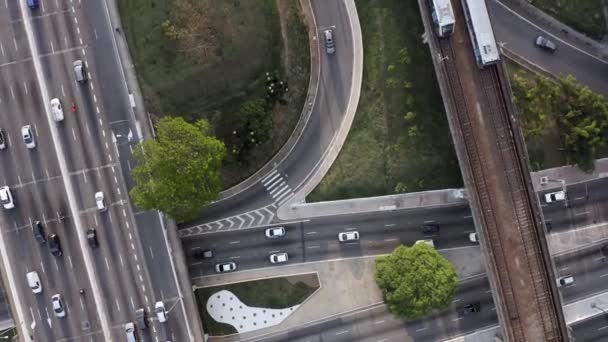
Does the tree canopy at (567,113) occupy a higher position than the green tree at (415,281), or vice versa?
the tree canopy at (567,113)

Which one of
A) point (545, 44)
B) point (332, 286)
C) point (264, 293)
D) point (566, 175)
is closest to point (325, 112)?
point (332, 286)

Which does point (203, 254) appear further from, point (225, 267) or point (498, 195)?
point (498, 195)

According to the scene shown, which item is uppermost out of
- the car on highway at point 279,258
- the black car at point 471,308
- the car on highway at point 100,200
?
the car on highway at point 100,200

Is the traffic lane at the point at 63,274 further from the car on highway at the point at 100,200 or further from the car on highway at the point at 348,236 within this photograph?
the car on highway at the point at 348,236

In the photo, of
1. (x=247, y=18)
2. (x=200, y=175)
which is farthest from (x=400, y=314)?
(x=247, y=18)

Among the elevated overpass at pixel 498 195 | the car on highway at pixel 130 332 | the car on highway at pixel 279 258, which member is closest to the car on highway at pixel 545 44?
the elevated overpass at pixel 498 195

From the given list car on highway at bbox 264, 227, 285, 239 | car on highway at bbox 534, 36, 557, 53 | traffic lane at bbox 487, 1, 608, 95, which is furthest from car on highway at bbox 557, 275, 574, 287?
car on highway at bbox 264, 227, 285, 239

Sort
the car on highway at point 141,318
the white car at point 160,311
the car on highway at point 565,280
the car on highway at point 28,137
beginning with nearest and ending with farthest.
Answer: the car on highway at point 28,137
the car on highway at point 141,318
the white car at point 160,311
the car on highway at point 565,280
